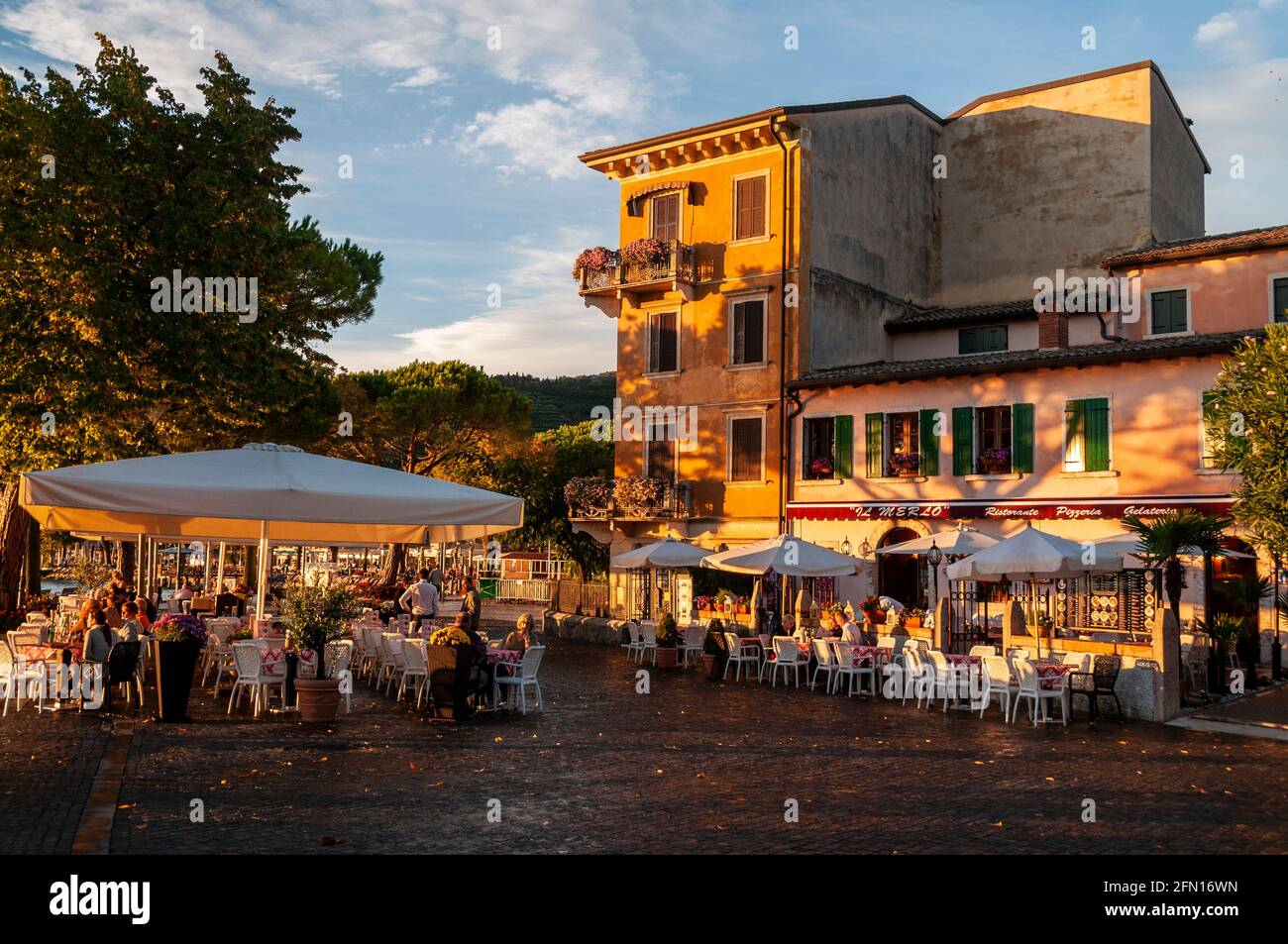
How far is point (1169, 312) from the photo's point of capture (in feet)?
87.1

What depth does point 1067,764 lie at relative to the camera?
40.2 ft

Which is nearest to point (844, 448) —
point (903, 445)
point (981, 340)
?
point (903, 445)

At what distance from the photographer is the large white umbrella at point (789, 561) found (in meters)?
20.7

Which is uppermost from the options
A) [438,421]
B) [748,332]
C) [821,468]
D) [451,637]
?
[748,332]

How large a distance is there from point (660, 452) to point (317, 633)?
20.0m

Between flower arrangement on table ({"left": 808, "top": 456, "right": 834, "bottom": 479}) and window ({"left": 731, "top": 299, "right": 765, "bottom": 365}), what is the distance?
10.3 ft

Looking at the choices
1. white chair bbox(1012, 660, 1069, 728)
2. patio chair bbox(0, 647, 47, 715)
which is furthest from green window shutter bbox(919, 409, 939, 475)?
patio chair bbox(0, 647, 47, 715)

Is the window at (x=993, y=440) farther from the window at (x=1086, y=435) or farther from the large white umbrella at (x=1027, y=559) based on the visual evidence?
the large white umbrella at (x=1027, y=559)

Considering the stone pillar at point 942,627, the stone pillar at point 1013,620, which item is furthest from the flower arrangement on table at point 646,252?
the stone pillar at point 1013,620

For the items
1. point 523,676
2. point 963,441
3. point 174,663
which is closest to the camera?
point 174,663

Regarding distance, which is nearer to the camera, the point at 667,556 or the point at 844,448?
the point at 667,556

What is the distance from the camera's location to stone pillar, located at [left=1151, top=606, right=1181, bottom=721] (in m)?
16.3

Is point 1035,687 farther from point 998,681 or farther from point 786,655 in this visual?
point 786,655

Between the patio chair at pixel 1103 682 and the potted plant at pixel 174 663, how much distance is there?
1121 cm
